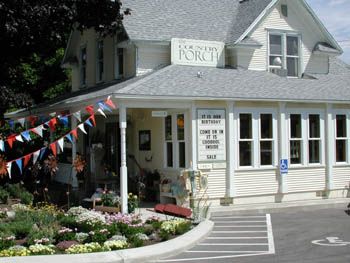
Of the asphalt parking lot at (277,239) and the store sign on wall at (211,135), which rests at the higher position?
the store sign on wall at (211,135)

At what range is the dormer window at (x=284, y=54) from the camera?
20625 mm

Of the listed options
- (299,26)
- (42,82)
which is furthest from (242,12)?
(42,82)

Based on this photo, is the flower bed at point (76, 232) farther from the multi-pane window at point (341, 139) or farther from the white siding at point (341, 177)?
the multi-pane window at point (341, 139)

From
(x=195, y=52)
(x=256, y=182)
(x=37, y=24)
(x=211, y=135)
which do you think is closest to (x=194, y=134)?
(x=211, y=135)

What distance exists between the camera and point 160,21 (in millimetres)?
20469

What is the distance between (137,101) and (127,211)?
3.12m

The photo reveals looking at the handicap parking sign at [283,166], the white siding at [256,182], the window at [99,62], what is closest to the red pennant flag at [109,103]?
the white siding at [256,182]

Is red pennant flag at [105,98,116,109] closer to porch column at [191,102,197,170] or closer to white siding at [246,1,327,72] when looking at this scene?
porch column at [191,102,197,170]

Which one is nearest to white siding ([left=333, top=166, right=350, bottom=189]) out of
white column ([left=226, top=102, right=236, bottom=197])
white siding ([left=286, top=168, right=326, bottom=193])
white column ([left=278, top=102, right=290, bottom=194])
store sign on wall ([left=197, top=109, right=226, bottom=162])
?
white siding ([left=286, top=168, right=326, bottom=193])

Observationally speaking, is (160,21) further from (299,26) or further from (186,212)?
(186,212)

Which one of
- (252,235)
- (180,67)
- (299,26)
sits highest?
(299,26)

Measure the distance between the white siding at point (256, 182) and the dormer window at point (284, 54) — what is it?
4.62 metres

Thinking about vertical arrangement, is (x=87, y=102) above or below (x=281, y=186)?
above

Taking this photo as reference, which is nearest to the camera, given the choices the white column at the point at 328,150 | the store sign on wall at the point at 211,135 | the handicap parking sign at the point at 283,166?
the store sign on wall at the point at 211,135
